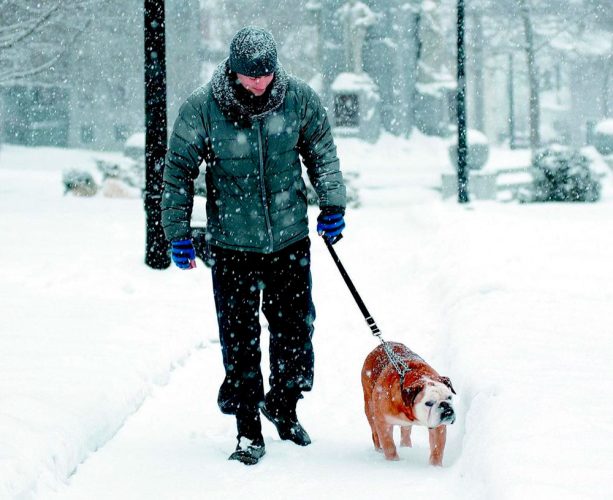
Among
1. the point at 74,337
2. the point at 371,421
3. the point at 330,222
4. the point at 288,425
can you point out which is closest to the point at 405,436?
the point at 371,421

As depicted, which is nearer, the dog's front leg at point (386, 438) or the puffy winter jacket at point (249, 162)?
the puffy winter jacket at point (249, 162)

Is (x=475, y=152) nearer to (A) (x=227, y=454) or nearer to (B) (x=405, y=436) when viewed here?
(B) (x=405, y=436)

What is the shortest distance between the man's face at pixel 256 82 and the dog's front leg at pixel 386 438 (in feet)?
5.55

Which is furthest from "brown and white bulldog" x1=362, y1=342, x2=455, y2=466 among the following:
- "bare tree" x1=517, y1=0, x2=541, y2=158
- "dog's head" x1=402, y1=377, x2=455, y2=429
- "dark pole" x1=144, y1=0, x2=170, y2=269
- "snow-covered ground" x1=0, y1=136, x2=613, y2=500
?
"bare tree" x1=517, y1=0, x2=541, y2=158

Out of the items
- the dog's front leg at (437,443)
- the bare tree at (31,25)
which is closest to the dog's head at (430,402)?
the dog's front leg at (437,443)

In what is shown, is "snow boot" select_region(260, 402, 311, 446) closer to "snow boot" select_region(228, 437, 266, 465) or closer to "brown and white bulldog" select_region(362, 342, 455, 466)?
"snow boot" select_region(228, 437, 266, 465)

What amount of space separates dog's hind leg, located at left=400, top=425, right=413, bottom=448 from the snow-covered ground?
0.06 metres

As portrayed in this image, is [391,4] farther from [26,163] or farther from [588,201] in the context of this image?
[588,201]

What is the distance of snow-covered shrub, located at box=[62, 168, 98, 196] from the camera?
69.9 ft

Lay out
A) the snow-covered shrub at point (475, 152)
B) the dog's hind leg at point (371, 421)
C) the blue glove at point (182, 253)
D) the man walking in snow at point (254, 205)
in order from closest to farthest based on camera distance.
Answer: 1. the man walking in snow at point (254, 205)
2. the blue glove at point (182, 253)
3. the dog's hind leg at point (371, 421)
4. the snow-covered shrub at point (475, 152)

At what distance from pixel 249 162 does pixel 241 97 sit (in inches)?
13.1

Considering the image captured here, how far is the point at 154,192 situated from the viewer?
977cm

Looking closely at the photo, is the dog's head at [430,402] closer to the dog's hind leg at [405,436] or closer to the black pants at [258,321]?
the dog's hind leg at [405,436]

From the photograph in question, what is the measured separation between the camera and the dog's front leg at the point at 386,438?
4.31 meters
